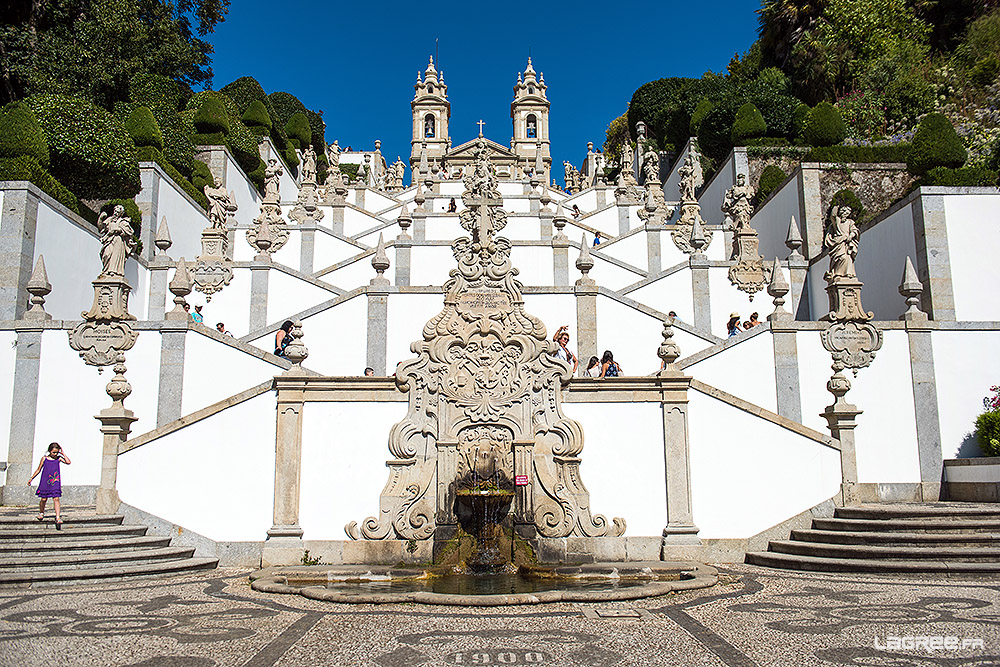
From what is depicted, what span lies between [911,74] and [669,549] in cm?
2659

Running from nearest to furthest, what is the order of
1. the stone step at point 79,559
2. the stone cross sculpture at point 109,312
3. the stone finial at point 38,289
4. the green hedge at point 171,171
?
the stone step at point 79,559 → the stone cross sculpture at point 109,312 → the stone finial at point 38,289 → the green hedge at point 171,171

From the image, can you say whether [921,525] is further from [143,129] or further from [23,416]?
[143,129]

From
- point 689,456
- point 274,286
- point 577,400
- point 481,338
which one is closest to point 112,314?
point 274,286

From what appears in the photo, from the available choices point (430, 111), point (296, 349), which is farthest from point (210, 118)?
point (430, 111)

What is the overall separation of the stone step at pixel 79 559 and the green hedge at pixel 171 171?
1651 cm

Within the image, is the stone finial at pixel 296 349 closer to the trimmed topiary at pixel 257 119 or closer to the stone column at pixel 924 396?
the stone column at pixel 924 396

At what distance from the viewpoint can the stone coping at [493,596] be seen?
770cm

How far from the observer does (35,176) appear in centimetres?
1816

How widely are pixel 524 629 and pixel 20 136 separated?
1811cm

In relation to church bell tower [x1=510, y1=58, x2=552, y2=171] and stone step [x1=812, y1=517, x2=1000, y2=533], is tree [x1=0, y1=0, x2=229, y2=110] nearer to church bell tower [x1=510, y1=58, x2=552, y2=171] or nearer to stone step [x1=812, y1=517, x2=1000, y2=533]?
stone step [x1=812, y1=517, x2=1000, y2=533]

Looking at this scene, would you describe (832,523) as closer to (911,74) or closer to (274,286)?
(274,286)

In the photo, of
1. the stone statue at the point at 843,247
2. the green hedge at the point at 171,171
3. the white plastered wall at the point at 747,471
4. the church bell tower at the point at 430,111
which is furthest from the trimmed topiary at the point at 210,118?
the church bell tower at the point at 430,111

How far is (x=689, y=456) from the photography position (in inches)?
455

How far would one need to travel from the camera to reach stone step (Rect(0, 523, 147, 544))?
1038 centimetres
